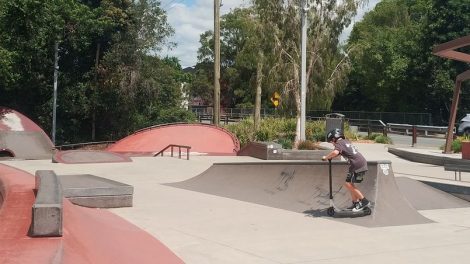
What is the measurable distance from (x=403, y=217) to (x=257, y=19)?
2686cm

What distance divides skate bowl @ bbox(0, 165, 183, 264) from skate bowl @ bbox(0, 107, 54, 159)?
14.8m

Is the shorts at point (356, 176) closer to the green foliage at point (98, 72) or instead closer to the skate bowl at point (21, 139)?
the skate bowl at point (21, 139)

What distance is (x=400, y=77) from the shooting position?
53.6 metres

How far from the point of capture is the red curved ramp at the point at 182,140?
27156mm

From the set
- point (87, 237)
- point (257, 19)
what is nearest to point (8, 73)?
point (257, 19)

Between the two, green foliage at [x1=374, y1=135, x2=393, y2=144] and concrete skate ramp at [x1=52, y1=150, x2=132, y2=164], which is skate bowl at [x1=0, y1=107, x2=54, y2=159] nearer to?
concrete skate ramp at [x1=52, y1=150, x2=132, y2=164]

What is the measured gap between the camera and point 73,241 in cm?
532

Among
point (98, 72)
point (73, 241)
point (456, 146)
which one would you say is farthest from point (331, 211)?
point (98, 72)

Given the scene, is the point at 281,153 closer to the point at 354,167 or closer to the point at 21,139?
the point at 21,139

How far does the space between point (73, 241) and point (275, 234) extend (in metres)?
3.84

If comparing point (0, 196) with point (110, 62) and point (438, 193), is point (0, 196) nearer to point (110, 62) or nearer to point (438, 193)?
point (438, 193)

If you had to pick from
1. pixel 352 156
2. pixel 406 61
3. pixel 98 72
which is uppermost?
pixel 406 61

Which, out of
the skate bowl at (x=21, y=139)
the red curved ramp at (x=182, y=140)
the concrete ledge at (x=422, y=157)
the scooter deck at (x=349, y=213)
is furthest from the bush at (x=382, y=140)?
the scooter deck at (x=349, y=213)

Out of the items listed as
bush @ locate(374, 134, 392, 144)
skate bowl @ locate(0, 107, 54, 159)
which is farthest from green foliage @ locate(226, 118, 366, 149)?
skate bowl @ locate(0, 107, 54, 159)
